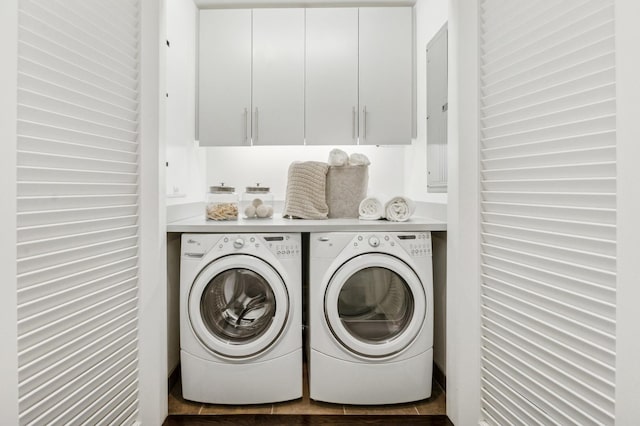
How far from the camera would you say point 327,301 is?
72.4 inches

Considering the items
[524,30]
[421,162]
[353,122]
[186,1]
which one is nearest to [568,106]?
[524,30]

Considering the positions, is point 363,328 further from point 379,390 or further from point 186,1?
point 186,1

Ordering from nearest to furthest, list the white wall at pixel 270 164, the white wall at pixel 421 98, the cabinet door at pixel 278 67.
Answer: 1. the white wall at pixel 421 98
2. the cabinet door at pixel 278 67
3. the white wall at pixel 270 164

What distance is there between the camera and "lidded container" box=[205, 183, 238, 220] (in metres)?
2.08

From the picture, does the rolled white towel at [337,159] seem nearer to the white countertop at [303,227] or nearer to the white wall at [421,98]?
the white countertop at [303,227]

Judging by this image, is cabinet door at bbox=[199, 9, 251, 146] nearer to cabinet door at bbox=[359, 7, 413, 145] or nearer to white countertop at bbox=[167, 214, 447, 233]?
→ cabinet door at bbox=[359, 7, 413, 145]

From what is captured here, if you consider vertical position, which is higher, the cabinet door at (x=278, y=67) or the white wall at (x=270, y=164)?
the cabinet door at (x=278, y=67)

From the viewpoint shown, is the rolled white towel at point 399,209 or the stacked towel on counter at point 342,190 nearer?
the rolled white towel at point 399,209

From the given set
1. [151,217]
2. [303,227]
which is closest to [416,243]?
[303,227]

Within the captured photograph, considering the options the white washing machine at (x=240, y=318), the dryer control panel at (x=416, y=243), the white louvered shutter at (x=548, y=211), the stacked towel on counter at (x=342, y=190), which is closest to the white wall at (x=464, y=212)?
the white louvered shutter at (x=548, y=211)

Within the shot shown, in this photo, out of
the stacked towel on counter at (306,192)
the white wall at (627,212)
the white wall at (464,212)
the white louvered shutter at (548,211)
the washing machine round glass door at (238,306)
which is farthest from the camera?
the stacked towel on counter at (306,192)

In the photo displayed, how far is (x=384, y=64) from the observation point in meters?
2.64

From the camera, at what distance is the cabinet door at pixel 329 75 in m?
2.63

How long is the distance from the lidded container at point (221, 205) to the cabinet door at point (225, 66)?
64 centimetres
